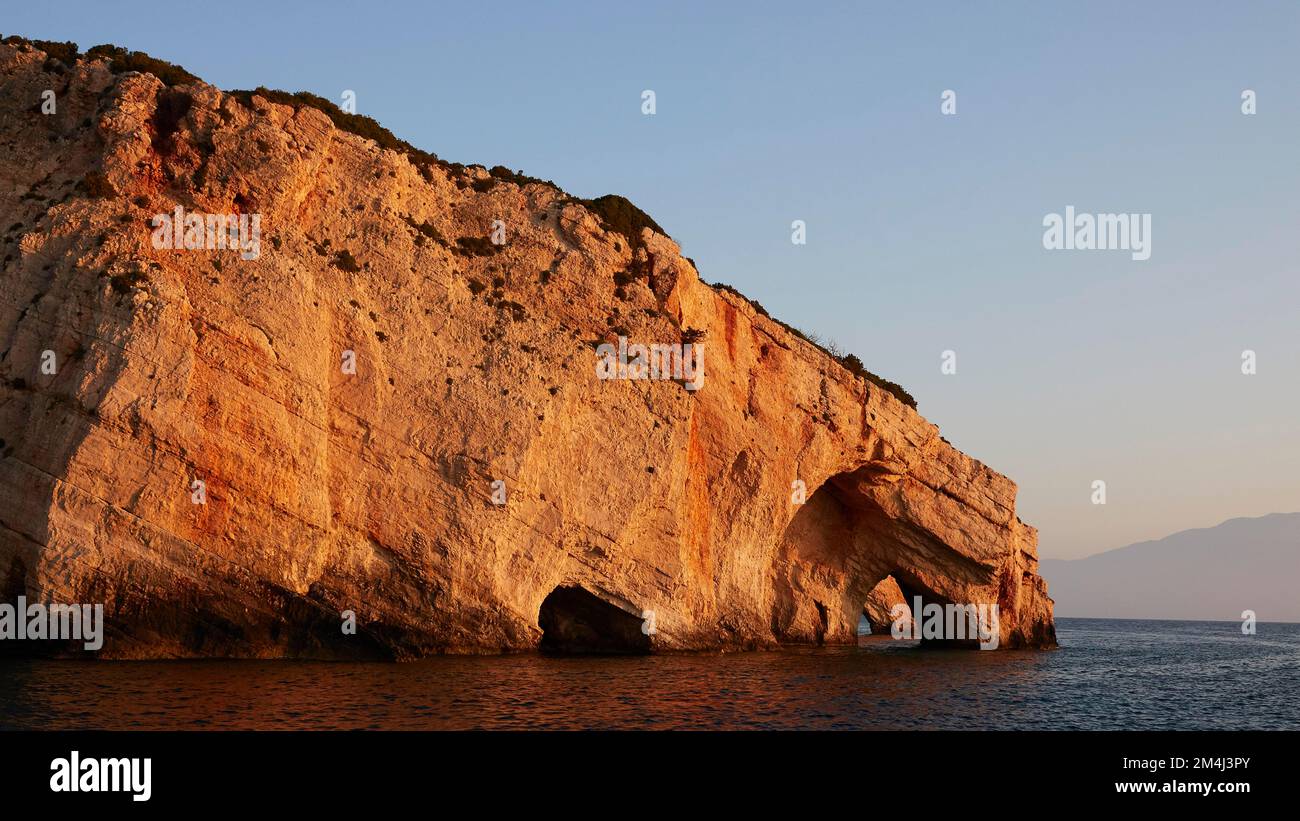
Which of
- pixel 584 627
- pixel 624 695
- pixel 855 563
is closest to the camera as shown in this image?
pixel 624 695

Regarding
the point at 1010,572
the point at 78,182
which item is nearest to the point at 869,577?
the point at 1010,572

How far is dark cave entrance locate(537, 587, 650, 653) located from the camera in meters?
39.7

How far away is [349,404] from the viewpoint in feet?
110

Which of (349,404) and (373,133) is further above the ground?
(373,133)

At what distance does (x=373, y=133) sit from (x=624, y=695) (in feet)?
74.7

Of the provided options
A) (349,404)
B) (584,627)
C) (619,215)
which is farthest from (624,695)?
(619,215)

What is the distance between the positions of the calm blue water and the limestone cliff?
2.33 metres

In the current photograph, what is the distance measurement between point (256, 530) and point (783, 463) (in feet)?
74.0

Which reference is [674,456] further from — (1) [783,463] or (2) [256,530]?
(2) [256,530]

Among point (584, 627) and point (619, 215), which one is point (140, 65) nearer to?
point (619, 215)

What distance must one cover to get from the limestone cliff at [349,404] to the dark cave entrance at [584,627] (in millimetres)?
145

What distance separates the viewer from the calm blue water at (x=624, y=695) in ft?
69.7

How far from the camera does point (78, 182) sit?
32.8 metres

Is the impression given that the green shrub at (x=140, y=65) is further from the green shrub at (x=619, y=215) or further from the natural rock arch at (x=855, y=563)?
the natural rock arch at (x=855, y=563)
